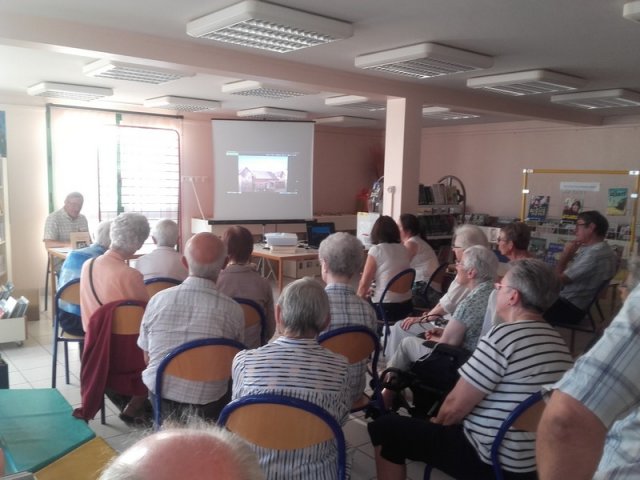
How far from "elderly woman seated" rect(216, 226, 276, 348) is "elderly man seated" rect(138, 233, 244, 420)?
61 cm

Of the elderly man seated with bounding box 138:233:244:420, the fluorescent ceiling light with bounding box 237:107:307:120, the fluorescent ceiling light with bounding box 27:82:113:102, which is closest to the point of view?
the elderly man seated with bounding box 138:233:244:420

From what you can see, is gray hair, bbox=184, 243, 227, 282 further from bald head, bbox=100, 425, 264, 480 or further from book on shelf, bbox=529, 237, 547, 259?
book on shelf, bbox=529, 237, 547, 259

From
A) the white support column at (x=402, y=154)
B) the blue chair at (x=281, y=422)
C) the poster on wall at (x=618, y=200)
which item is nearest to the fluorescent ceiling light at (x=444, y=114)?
the white support column at (x=402, y=154)

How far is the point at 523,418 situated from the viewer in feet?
5.97

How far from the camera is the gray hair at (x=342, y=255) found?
9.34 feet

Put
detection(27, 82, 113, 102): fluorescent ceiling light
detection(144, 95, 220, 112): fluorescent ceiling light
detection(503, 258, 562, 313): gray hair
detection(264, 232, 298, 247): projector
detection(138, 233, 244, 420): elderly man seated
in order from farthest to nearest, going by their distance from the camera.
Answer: detection(144, 95, 220, 112): fluorescent ceiling light → detection(264, 232, 298, 247): projector → detection(27, 82, 113, 102): fluorescent ceiling light → detection(138, 233, 244, 420): elderly man seated → detection(503, 258, 562, 313): gray hair

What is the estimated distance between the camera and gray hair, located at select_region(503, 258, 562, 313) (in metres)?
2.08

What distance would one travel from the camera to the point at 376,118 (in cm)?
820

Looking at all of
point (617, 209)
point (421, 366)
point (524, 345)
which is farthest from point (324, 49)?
point (617, 209)

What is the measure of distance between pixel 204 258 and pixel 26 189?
5.28 meters

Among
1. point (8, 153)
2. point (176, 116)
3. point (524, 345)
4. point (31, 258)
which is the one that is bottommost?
point (31, 258)

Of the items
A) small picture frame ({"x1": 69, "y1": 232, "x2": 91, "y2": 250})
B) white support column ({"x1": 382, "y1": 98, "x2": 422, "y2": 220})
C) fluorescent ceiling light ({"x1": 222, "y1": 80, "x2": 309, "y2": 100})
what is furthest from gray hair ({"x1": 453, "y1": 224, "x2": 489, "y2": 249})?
small picture frame ({"x1": 69, "y1": 232, "x2": 91, "y2": 250})

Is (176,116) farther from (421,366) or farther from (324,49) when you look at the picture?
(421,366)

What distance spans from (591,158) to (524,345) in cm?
653
